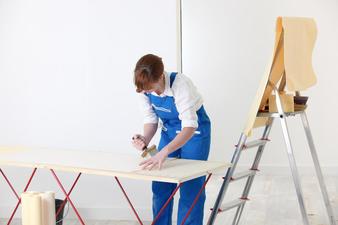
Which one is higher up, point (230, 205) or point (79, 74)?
point (79, 74)

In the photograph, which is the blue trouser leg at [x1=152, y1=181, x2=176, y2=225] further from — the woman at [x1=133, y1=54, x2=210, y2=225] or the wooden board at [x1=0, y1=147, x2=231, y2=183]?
the wooden board at [x1=0, y1=147, x2=231, y2=183]

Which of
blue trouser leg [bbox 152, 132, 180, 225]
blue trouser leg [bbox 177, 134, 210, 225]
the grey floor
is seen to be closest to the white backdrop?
the grey floor

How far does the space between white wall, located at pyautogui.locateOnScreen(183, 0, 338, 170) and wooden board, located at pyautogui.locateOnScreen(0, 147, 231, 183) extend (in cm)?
300

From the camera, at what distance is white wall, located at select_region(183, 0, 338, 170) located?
7094 millimetres

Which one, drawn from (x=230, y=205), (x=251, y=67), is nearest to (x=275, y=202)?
(x=251, y=67)

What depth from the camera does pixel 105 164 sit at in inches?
152

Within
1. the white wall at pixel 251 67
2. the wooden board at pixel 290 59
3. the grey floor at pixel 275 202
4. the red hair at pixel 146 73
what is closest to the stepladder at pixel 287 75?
the wooden board at pixel 290 59

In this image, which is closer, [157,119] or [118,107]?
[157,119]

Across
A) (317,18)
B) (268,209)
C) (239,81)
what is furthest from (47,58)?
(317,18)

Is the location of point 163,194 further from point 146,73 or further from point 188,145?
point 146,73

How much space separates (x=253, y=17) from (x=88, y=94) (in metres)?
2.61

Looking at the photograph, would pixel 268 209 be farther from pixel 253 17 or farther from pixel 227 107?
pixel 253 17

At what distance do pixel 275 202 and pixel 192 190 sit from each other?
2021 millimetres

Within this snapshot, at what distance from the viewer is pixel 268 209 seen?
5.65m
